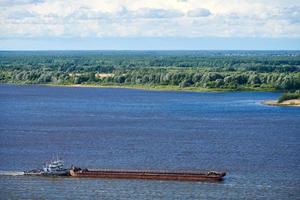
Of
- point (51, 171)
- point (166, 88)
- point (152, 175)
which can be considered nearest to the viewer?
point (152, 175)

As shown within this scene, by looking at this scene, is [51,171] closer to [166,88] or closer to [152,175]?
[152,175]

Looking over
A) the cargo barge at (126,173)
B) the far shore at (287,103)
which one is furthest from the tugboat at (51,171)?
the far shore at (287,103)

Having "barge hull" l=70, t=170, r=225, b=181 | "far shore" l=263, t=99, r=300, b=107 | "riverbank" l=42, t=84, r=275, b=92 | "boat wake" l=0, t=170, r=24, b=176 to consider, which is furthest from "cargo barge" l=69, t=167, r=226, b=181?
"riverbank" l=42, t=84, r=275, b=92

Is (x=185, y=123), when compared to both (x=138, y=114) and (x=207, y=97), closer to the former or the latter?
(x=138, y=114)

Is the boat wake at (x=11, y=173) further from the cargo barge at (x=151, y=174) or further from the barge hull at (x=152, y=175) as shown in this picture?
the barge hull at (x=152, y=175)

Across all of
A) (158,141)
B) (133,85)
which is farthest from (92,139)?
(133,85)

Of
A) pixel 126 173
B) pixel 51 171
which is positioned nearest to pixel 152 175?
pixel 126 173
